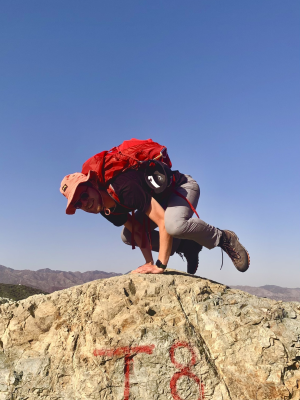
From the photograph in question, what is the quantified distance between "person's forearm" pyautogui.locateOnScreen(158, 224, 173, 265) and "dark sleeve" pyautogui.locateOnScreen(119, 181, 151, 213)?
36 cm

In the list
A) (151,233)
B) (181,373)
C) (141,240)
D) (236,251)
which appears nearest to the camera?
(181,373)

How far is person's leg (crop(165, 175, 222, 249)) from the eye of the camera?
3514mm

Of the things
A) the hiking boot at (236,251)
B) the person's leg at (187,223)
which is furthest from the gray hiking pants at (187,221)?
the hiking boot at (236,251)

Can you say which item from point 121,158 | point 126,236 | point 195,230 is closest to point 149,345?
point 195,230

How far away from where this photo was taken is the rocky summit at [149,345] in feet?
8.20

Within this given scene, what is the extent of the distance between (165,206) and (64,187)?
1.29 metres

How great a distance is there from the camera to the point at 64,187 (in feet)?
12.4

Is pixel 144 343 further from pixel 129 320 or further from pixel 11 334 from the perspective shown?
pixel 11 334

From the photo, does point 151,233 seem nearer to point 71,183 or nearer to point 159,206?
point 159,206

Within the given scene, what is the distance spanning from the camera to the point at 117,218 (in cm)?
407

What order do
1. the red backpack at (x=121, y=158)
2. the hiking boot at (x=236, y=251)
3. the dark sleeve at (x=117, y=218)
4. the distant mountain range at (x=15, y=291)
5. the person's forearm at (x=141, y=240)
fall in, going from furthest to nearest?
the distant mountain range at (x=15, y=291), the person's forearm at (x=141, y=240), the dark sleeve at (x=117, y=218), the hiking boot at (x=236, y=251), the red backpack at (x=121, y=158)

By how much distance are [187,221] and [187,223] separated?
0.10 feet

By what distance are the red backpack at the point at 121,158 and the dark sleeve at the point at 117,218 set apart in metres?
0.56

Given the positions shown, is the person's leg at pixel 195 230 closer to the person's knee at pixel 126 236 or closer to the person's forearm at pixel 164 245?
the person's forearm at pixel 164 245
